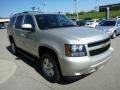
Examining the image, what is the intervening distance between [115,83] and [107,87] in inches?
13.6

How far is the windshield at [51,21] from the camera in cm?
551

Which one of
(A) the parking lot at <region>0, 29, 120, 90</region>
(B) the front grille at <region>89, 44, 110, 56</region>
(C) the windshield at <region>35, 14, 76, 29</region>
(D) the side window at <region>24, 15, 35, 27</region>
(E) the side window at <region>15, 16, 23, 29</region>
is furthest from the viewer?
(E) the side window at <region>15, 16, 23, 29</region>

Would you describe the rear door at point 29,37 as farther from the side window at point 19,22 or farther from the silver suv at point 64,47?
the side window at point 19,22

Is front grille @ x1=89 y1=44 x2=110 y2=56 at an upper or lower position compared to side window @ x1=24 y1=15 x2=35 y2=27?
lower

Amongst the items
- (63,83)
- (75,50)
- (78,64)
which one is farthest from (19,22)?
(78,64)

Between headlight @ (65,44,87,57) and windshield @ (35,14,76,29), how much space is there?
1.54 metres

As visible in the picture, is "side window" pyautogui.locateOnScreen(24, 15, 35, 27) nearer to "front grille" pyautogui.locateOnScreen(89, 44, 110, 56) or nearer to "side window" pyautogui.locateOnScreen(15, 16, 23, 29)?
"side window" pyautogui.locateOnScreen(15, 16, 23, 29)

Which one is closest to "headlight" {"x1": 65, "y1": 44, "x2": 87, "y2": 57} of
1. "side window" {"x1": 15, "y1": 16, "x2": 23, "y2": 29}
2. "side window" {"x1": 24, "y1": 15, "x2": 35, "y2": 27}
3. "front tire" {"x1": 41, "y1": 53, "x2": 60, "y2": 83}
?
"front tire" {"x1": 41, "y1": 53, "x2": 60, "y2": 83}

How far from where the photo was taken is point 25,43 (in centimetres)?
641

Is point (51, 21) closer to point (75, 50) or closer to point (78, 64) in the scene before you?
point (75, 50)

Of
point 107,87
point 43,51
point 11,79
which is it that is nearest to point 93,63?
point 107,87

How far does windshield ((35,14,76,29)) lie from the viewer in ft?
18.1

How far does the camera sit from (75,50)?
13.6 feet

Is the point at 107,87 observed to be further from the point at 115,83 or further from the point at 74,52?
the point at 74,52
